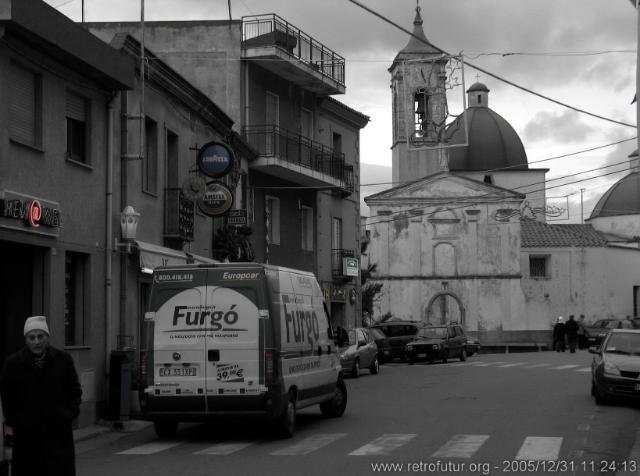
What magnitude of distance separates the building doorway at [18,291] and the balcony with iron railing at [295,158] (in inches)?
625

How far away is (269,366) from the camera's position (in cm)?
1591

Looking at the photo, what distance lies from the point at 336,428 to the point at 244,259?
43.7 ft

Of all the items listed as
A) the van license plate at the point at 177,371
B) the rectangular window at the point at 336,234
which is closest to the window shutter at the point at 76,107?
the van license plate at the point at 177,371

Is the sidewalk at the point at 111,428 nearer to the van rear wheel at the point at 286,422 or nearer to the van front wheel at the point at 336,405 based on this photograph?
the van front wheel at the point at 336,405

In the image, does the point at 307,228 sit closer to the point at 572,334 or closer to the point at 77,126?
the point at 572,334

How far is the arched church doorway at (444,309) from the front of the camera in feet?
233

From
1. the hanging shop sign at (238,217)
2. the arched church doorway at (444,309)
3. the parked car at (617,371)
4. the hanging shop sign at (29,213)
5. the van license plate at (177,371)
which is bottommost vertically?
the parked car at (617,371)

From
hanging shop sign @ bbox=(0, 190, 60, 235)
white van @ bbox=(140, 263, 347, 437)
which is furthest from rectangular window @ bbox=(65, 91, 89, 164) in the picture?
white van @ bbox=(140, 263, 347, 437)

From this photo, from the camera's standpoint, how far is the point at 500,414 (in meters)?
19.3

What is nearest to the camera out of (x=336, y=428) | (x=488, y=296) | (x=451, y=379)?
(x=336, y=428)

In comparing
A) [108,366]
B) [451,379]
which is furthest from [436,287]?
[108,366]

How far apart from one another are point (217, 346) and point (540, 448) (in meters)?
4.73

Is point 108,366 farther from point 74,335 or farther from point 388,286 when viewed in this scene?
point 388,286

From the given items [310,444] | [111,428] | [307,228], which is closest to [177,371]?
[310,444]
